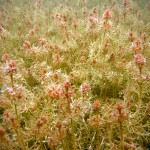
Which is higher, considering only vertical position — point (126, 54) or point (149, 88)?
point (126, 54)

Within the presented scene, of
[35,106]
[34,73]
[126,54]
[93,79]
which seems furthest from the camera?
[126,54]

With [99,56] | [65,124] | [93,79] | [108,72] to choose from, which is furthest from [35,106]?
[99,56]

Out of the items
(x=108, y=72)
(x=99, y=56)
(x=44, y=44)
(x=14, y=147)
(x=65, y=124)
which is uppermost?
(x=44, y=44)

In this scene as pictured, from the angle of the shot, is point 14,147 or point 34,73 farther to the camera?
point 34,73

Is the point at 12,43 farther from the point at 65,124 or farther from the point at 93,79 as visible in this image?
the point at 65,124

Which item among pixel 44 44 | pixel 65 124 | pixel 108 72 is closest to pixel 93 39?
pixel 44 44

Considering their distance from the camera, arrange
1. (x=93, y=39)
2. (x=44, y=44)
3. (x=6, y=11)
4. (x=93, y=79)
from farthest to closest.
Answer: (x=6, y=11), (x=93, y=39), (x=44, y=44), (x=93, y=79)
